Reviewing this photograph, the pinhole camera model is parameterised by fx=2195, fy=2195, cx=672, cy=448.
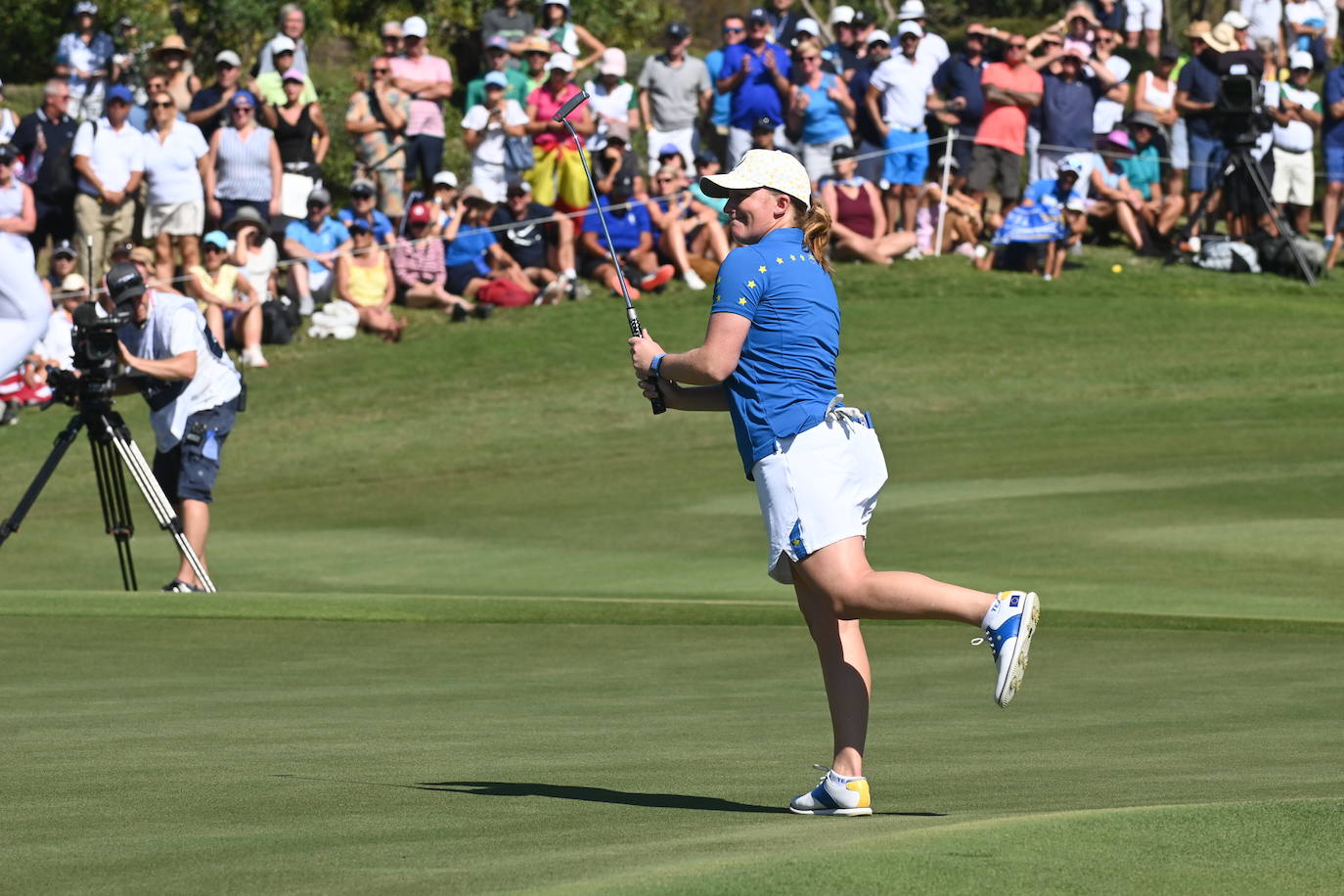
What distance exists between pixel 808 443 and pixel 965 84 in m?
19.9

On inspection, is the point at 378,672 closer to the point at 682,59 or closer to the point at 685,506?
the point at 685,506

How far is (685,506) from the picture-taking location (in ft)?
57.3

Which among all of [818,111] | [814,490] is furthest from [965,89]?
[814,490]

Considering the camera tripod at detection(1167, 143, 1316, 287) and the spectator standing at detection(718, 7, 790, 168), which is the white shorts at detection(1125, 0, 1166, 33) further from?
the spectator standing at detection(718, 7, 790, 168)

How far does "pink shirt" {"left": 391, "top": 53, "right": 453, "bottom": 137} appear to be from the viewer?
24.2 meters

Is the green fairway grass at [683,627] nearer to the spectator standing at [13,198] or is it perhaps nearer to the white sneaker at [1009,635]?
the white sneaker at [1009,635]

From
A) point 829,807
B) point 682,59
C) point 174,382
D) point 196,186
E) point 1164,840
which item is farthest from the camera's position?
point 682,59

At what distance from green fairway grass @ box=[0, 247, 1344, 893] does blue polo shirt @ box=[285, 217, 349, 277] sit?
113cm

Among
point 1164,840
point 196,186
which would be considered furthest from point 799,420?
point 196,186

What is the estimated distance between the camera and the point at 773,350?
6035 millimetres

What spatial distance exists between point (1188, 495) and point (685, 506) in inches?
154

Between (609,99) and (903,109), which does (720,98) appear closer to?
(609,99)

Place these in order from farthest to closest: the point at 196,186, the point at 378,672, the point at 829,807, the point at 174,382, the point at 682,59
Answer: the point at 682,59
the point at 196,186
the point at 174,382
the point at 378,672
the point at 829,807

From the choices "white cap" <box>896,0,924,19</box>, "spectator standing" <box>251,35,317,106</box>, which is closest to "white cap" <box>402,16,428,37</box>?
"spectator standing" <box>251,35,317,106</box>
